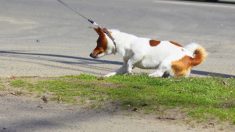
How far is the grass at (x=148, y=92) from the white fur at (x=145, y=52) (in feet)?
0.84

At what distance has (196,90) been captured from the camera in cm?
768

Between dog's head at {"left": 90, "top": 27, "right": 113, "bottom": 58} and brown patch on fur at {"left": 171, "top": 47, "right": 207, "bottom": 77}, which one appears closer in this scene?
dog's head at {"left": 90, "top": 27, "right": 113, "bottom": 58}

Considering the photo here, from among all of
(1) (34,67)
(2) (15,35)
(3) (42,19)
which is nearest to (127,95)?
(1) (34,67)

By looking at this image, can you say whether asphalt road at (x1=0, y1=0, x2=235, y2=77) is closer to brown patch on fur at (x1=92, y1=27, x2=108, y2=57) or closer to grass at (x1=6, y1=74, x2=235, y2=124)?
brown patch on fur at (x1=92, y1=27, x2=108, y2=57)

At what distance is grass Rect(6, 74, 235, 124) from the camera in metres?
6.76

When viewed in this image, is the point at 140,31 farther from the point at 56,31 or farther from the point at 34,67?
the point at 34,67

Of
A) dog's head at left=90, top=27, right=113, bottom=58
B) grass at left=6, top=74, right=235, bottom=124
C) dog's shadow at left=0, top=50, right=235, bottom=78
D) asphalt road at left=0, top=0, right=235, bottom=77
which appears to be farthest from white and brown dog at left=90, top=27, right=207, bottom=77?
dog's shadow at left=0, top=50, right=235, bottom=78

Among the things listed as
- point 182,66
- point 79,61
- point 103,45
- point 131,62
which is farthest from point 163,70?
point 79,61

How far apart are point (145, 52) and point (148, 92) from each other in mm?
1374

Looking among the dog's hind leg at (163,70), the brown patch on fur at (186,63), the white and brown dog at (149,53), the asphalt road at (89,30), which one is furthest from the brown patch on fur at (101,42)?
the asphalt road at (89,30)

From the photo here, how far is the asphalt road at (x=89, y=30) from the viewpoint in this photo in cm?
1148

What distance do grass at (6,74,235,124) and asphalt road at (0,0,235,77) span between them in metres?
1.78

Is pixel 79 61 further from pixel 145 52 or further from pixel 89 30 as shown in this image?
pixel 89 30

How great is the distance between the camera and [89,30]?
17.1 meters
